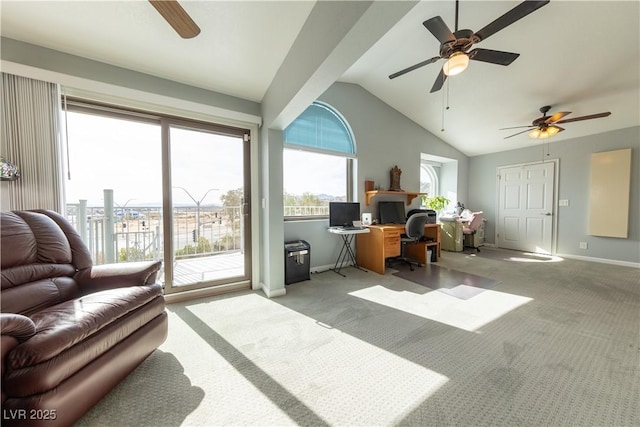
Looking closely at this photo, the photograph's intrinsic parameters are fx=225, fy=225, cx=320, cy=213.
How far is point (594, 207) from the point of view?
4203 millimetres

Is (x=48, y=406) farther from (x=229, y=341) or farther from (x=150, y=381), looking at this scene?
(x=229, y=341)

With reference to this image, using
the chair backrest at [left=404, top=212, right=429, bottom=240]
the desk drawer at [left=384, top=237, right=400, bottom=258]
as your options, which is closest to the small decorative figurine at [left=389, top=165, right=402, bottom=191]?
the chair backrest at [left=404, top=212, right=429, bottom=240]

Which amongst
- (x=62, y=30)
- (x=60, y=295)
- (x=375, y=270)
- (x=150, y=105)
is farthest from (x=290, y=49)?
(x=375, y=270)

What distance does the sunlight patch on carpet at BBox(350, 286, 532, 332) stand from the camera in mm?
2182

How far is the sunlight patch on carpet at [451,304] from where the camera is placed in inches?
85.9

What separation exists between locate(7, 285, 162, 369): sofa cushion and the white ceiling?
6.50 feet

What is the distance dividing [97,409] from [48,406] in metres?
0.33

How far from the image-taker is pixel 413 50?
120 inches

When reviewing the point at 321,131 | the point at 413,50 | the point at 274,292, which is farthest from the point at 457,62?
the point at 274,292

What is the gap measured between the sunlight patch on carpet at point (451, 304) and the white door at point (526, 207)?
335cm

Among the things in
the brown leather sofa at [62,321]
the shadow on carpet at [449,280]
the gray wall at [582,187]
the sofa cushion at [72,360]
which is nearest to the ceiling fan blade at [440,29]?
the shadow on carpet at [449,280]

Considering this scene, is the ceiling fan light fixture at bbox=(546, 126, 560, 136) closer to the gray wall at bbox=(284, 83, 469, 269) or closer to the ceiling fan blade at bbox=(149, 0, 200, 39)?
the gray wall at bbox=(284, 83, 469, 269)

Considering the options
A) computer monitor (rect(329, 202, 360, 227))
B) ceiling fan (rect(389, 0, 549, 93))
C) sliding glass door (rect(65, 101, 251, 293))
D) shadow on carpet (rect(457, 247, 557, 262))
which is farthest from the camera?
shadow on carpet (rect(457, 247, 557, 262))

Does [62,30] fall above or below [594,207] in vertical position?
above
